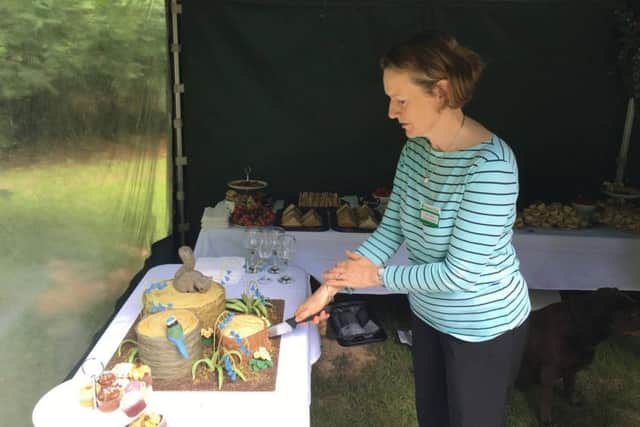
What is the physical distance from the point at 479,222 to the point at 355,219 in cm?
200

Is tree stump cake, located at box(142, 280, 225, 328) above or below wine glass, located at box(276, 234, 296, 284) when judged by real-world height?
above

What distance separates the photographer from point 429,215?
1.42 m

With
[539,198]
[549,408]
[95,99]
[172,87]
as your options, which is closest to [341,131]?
[172,87]

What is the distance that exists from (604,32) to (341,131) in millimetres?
1900

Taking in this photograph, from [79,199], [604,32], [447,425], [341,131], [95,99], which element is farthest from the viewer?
[341,131]

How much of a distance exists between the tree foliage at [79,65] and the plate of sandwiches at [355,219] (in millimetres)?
1333

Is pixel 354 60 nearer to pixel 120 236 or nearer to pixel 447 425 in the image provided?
pixel 120 236

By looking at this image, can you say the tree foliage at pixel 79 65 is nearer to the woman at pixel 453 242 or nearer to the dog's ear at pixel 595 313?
the woman at pixel 453 242

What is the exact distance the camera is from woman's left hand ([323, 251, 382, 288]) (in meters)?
1.49

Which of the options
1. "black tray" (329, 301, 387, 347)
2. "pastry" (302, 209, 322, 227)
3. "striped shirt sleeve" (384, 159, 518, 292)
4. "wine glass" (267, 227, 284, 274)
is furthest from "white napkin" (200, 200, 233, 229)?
"striped shirt sleeve" (384, 159, 518, 292)

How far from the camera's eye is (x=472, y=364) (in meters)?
1.47

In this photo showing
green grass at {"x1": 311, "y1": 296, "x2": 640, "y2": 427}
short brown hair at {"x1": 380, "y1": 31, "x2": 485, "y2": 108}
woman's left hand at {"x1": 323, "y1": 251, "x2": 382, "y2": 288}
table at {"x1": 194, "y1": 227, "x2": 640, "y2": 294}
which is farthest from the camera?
table at {"x1": 194, "y1": 227, "x2": 640, "y2": 294}

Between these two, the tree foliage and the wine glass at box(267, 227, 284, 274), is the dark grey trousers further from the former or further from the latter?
the tree foliage

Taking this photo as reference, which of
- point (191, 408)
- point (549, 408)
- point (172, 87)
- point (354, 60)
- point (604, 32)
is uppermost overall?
point (604, 32)
